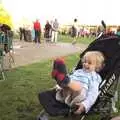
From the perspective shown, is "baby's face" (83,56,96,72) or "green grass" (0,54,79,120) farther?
"green grass" (0,54,79,120)

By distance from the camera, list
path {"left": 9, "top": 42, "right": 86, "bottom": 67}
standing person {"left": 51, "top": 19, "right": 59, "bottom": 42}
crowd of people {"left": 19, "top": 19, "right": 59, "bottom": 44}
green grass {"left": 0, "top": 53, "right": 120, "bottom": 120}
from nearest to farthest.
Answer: green grass {"left": 0, "top": 53, "right": 120, "bottom": 120}
path {"left": 9, "top": 42, "right": 86, "bottom": 67}
crowd of people {"left": 19, "top": 19, "right": 59, "bottom": 44}
standing person {"left": 51, "top": 19, "right": 59, "bottom": 42}

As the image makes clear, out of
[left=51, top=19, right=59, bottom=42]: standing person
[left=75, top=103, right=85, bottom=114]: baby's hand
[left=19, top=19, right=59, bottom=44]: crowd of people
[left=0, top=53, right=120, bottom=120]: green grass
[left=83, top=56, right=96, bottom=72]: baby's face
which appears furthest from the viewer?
[left=51, top=19, right=59, bottom=42]: standing person

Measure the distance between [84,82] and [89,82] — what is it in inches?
2.8

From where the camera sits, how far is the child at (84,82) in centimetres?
Result: 638

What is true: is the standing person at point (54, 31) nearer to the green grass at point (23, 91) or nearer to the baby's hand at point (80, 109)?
the green grass at point (23, 91)

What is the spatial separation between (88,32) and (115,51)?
55.5m

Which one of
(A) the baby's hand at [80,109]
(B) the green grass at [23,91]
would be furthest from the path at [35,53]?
(A) the baby's hand at [80,109]

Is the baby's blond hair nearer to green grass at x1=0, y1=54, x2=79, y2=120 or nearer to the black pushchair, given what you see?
the black pushchair

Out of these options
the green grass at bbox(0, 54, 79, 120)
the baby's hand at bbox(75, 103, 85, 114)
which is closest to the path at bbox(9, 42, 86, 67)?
the green grass at bbox(0, 54, 79, 120)

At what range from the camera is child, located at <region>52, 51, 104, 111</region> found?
6.38 m

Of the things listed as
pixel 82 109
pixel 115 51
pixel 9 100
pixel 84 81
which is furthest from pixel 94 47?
pixel 9 100

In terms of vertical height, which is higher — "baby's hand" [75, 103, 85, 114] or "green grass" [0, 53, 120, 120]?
"baby's hand" [75, 103, 85, 114]

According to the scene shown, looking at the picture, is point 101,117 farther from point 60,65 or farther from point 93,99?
point 60,65

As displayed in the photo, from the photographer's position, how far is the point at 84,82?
6816mm
